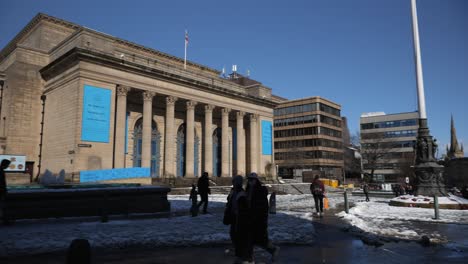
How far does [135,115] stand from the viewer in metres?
41.2

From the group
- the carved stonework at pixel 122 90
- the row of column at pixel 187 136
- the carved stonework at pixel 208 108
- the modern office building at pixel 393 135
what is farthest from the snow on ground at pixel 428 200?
the modern office building at pixel 393 135

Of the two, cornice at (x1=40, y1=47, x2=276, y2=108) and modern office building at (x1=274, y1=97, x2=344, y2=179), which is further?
modern office building at (x1=274, y1=97, x2=344, y2=179)

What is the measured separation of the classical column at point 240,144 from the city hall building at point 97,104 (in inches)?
94.4

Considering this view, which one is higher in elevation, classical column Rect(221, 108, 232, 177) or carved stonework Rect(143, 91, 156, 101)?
carved stonework Rect(143, 91, 156, 101)

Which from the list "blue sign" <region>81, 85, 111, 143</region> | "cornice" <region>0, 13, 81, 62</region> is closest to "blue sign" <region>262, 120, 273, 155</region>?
"blue sign" <region>81, 85, 111, 143</region>

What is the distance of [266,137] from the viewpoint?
54000mm

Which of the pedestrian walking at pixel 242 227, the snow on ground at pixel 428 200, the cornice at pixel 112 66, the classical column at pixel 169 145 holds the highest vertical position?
the cornice at pixel 112 66

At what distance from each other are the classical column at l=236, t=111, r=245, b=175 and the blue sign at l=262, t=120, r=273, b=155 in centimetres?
423

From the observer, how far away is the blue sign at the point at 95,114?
31.8 meters

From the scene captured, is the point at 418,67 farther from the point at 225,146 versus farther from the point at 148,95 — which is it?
the point at 225,146

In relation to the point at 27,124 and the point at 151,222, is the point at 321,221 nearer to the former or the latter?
the point at 151,222

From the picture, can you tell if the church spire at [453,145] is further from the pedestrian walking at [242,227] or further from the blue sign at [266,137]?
the pedestrian walking at [242,227]

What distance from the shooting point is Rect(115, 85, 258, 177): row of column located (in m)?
34.9

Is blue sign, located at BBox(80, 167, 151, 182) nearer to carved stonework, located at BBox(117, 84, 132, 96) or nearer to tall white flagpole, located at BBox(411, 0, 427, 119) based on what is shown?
carved stonework, located at BBox(117, 84, 132, 96)
